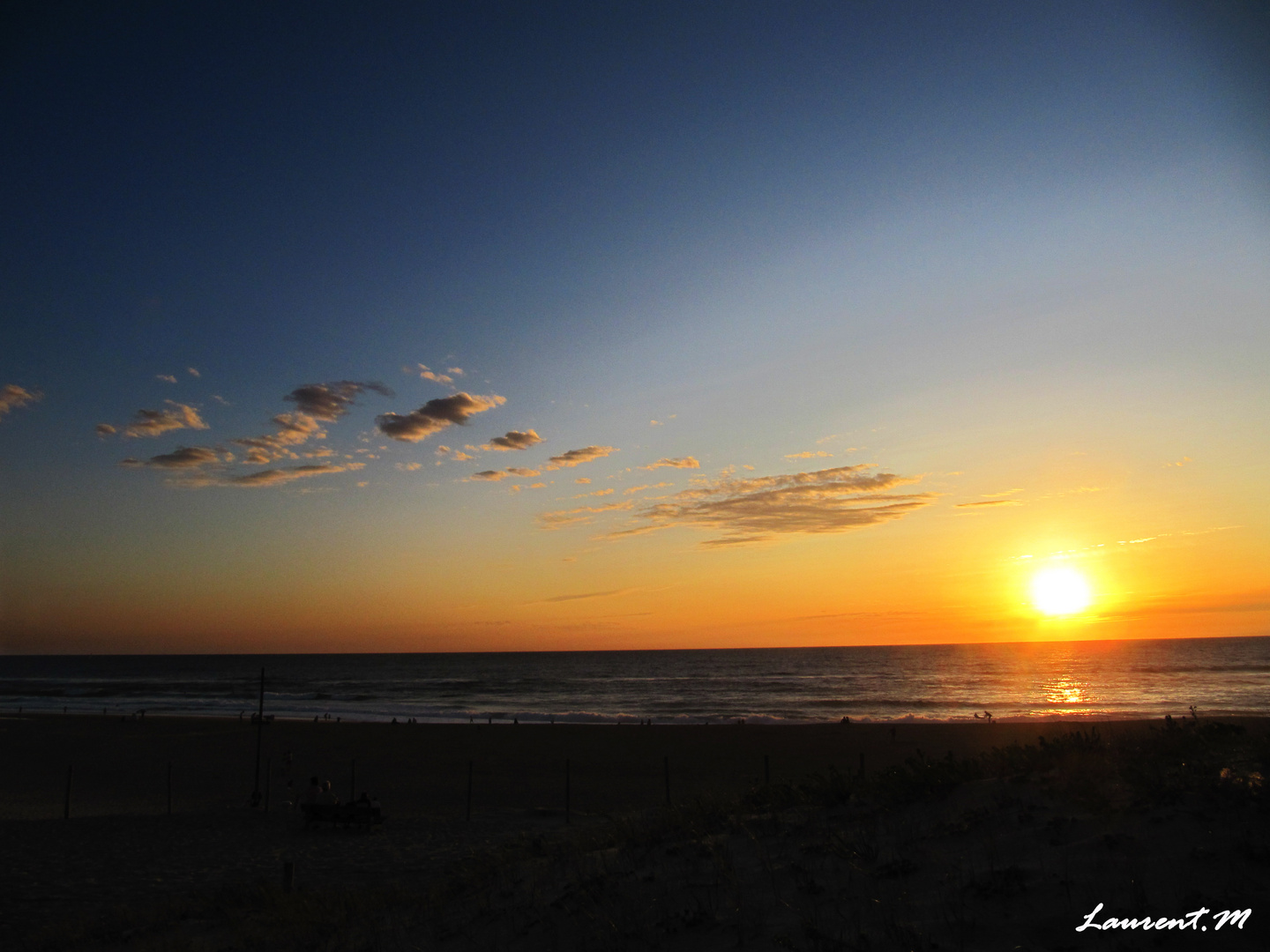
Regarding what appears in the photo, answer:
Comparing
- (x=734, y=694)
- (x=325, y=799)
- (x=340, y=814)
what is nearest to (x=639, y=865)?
(x=340, y=814)

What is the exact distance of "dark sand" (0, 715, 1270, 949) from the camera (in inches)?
214

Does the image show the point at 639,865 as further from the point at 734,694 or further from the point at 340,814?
the point at 734,694

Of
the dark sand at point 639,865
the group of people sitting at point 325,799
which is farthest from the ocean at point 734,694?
the group of people sitting at point 325,799

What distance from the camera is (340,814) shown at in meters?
18.6

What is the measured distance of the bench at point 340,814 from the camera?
61.1 ft

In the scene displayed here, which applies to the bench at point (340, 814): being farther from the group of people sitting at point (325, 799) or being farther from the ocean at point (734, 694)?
the ocean at point (734, 694)

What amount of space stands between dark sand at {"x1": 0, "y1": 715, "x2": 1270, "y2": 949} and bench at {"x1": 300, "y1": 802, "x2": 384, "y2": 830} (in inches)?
17.3

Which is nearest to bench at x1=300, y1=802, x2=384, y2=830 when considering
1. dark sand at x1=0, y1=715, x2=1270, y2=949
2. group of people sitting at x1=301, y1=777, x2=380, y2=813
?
group of people sitting at x1=301, y1=777, x2=380, y2=813

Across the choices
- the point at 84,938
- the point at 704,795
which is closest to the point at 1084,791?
the point at 704,795

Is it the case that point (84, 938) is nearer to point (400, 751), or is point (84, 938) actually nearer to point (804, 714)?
point (400, 751)

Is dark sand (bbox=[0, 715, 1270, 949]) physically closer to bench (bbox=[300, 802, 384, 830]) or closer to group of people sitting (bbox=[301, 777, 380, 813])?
bench (bbox=[300, 802, 384, 830])

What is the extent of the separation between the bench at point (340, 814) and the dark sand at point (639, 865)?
440 mm

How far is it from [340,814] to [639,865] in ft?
46.2

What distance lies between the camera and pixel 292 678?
113 metres
